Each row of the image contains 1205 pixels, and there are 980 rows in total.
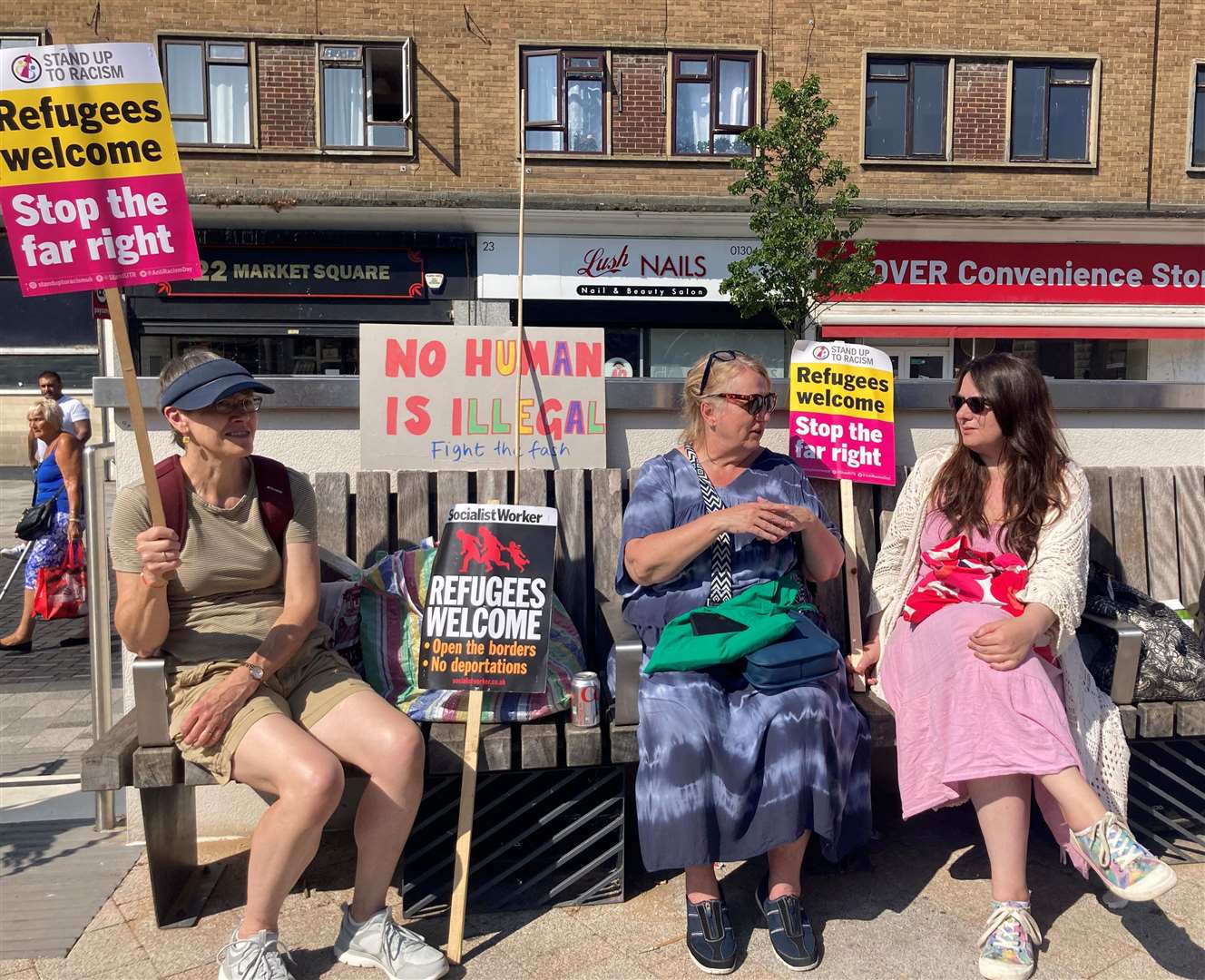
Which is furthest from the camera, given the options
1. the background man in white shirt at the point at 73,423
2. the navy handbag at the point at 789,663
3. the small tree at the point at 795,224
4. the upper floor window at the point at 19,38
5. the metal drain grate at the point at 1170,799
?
the upper floor window at the point at 19,38

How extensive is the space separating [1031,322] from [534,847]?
14569 millimetres

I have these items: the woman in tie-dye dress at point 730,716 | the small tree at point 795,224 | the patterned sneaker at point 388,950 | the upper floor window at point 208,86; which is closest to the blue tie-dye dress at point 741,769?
the woman in tie-dye dress at point 730,716

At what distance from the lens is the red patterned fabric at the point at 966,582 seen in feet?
10.0

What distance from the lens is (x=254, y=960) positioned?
262cm

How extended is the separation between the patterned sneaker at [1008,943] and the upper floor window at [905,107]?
14132 millimetres

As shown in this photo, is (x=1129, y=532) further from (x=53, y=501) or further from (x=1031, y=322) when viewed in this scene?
(x=1031, y=322)

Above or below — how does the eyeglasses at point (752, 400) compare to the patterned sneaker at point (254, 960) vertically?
above

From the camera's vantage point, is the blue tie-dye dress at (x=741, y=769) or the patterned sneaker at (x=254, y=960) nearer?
the patterned sneaker at (x=254, y=960)

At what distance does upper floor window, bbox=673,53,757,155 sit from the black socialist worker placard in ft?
42.5

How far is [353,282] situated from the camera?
48.4 ft

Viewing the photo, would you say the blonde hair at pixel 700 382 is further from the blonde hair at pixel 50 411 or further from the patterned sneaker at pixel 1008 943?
the blonde hair at pixel 50 411

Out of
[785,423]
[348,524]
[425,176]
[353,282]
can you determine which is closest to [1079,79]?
[425,176]

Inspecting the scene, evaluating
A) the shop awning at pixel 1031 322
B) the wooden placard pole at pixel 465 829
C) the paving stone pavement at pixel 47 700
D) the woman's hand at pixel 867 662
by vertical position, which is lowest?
the paving stone pavement at pixel 47 700

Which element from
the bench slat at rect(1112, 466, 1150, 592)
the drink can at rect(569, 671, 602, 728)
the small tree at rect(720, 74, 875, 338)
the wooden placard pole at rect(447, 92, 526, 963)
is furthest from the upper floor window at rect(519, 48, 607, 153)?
the wooden placard pole at rect(447, 92, 526, 963)
